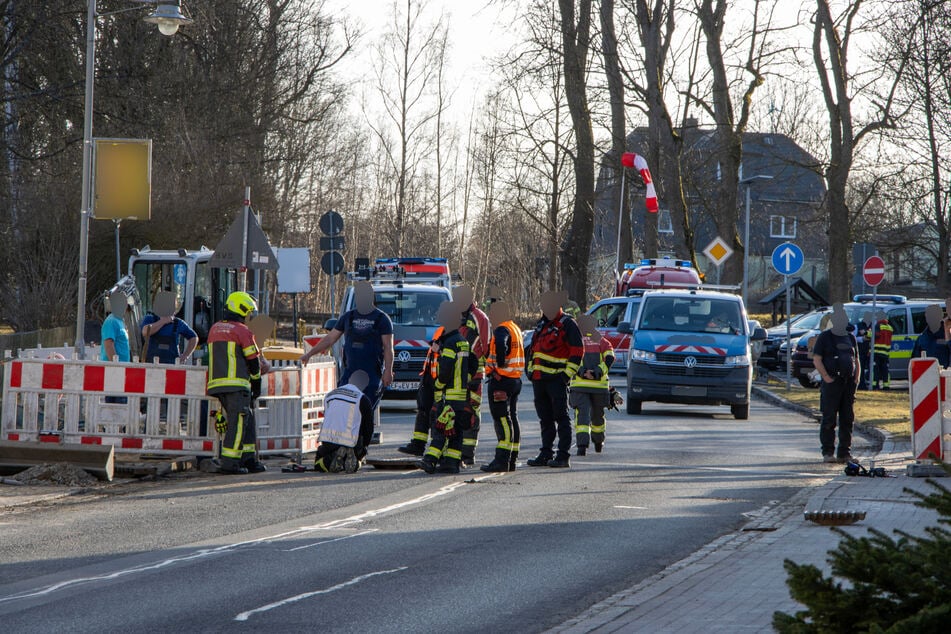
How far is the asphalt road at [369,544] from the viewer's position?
6.88 m

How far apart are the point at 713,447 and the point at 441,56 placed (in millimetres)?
39510

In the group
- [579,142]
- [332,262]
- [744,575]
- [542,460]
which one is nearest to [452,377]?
[542,460]

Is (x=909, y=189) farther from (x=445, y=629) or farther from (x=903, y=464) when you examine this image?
(x=445, y=629)

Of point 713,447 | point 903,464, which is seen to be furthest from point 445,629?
point 713,447

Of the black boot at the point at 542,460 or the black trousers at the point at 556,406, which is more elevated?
the black trousers at the point at 556,406

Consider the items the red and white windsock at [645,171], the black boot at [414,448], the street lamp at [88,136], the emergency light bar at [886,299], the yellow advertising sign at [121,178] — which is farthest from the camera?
the red and white windsock at [645,171]

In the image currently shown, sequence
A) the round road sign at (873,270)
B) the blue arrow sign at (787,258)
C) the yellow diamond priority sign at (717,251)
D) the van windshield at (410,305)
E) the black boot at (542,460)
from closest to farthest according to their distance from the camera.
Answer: the black boot at (542,460) < the van windshield at (410,305) < the round road sign at (873,270) < the blue arrow sign at (787,258) < the yellow diamond priority sign at (717,251)

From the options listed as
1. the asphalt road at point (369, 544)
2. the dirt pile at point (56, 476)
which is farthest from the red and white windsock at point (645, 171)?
the dirt pile at point (56, 476)

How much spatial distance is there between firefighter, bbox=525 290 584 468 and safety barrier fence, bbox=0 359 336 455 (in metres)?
3.37

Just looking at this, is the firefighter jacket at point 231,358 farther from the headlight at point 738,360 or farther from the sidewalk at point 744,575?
the headlight at point 738,360

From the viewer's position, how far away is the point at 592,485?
12.5 metres

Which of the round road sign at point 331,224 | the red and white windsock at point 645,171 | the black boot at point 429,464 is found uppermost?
the red and white windsock at point 645,171

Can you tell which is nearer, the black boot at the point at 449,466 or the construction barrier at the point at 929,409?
the black boot at the point at 449,466

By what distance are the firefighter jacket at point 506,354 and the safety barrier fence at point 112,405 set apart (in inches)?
Answer: 114
